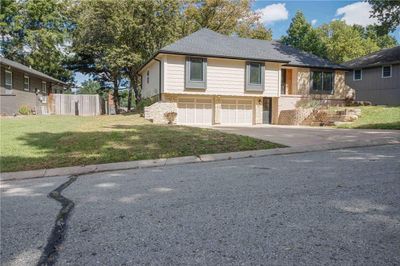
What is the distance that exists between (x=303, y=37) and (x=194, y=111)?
34.7 meters

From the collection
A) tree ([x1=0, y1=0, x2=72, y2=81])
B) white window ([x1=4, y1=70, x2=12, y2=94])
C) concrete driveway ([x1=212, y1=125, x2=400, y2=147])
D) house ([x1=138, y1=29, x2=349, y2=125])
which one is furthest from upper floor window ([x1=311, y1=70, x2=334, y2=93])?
tree ([x1=0, y1=0, x2=72, y2=81])

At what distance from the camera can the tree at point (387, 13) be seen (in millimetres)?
25984

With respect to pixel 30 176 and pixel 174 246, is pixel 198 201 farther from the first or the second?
pixel 30 176

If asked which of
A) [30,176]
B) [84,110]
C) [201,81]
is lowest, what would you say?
[30,176]

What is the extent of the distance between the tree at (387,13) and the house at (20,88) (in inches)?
1136

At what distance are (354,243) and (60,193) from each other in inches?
160

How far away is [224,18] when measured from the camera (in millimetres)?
35406

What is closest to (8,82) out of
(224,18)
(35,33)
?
(35,33)

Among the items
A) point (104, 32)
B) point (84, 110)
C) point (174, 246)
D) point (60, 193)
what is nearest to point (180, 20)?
point (104, 32)

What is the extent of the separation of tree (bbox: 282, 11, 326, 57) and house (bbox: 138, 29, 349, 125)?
22934 millimetres

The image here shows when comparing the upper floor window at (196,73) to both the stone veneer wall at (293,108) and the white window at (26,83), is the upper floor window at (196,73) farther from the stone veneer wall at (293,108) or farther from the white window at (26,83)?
the white window at (26,83)

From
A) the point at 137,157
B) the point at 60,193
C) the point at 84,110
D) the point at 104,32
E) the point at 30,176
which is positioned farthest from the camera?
the point at 104,32

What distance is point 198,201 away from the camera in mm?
4098

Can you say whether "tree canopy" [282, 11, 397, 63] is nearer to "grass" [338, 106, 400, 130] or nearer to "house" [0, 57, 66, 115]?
"grass" [338, 106, 400, 130]
